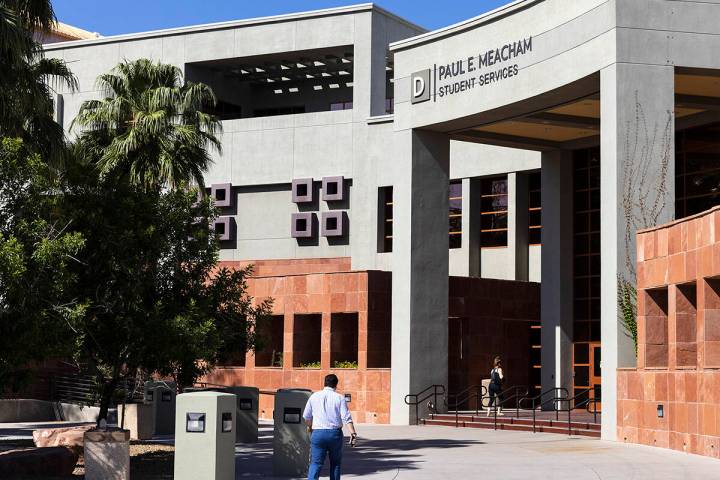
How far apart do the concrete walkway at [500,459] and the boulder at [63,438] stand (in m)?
3.35

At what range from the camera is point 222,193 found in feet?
171

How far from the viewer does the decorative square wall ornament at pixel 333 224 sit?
49.0 meters

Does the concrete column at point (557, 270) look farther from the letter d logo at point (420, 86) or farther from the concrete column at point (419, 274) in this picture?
the letter d logo at point (420, 86)

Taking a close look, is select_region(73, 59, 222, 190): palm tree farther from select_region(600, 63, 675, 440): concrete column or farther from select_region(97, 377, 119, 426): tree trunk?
select_region(600, 63, 675, 440): concrete column

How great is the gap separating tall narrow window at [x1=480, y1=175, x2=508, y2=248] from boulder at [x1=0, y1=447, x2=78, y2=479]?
26.9 metres

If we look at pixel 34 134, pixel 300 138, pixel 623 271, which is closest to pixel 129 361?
pixel 34 134

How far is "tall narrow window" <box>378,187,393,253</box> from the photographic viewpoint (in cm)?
4775

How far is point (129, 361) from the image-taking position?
22000mm

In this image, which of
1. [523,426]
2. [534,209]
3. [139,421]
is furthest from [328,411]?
[534,209]

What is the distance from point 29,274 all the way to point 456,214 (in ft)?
96.0

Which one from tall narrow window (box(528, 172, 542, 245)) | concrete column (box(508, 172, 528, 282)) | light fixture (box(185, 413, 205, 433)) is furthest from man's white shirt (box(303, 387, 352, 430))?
tall narrow window (box(528, 172, 542, 245))

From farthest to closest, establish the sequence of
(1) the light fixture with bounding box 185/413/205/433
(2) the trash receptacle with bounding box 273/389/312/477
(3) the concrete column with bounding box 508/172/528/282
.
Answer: (3) the concrete column with bounding box 508/172/528/282 → (2) the trash receptacle with bounding box 273/389/312/477 → (1) the light fixture with bounding box 185/413/205/433

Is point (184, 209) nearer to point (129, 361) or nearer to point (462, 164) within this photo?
point (129, 361)

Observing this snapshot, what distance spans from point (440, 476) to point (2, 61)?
11.3 metres
